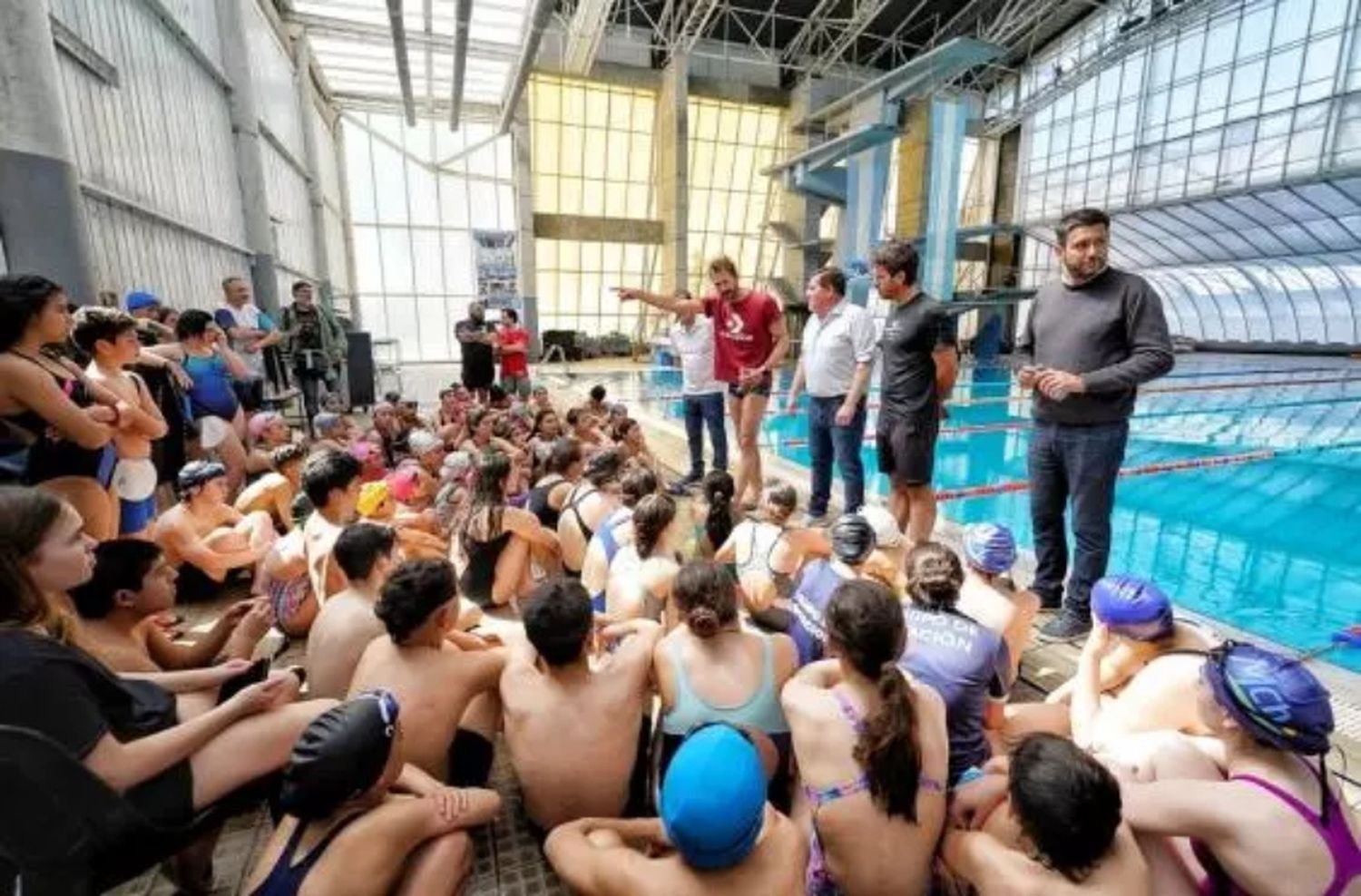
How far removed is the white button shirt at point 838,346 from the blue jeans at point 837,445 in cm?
9

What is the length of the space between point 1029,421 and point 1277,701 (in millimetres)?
11288

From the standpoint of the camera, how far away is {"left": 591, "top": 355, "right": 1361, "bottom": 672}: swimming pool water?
4.84m

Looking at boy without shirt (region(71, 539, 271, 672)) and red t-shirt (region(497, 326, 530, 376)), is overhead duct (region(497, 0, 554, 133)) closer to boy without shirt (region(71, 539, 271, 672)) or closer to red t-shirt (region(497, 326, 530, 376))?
red t-shirt (region(497, 326, 530, 376))

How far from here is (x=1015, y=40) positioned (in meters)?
22.4

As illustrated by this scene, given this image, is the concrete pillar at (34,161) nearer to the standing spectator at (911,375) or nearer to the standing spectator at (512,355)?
the standing spectator at (911,375)

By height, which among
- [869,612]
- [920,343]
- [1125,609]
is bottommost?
[1125,609]

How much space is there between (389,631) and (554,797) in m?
0.65

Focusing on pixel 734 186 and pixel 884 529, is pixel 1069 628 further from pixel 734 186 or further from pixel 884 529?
pixel 734 186

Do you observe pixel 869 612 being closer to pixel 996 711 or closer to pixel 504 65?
pixel 996 711

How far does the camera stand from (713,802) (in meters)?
1.11

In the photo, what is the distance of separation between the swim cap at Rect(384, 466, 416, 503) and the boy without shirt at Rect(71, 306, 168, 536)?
1.22 metres

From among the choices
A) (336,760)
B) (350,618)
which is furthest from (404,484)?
(336,760)

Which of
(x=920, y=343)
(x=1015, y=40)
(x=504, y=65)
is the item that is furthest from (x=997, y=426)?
(x=1015, y=40)

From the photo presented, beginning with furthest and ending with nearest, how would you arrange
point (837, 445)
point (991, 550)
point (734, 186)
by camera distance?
point (734, 186) < point (837, 445) < point (991, 550)
